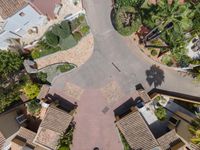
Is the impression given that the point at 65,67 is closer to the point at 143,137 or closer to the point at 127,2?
the point at 127,2

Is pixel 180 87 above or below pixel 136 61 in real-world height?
below

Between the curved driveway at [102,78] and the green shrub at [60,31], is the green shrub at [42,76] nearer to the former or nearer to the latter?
the curved driveway at [102,78]

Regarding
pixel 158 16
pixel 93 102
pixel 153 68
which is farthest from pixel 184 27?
pixel 93 102

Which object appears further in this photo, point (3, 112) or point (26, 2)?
point (3, 112)

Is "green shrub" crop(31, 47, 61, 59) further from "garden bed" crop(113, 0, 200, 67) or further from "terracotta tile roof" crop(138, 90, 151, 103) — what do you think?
"terracotta tile roof" crop(138, 90, 151, 103)

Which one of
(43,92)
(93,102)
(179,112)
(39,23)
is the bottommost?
(179,112)

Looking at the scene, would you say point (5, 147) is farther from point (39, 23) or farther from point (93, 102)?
point (39, 23)

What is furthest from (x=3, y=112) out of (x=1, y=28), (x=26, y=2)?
(x=26, y=2)
